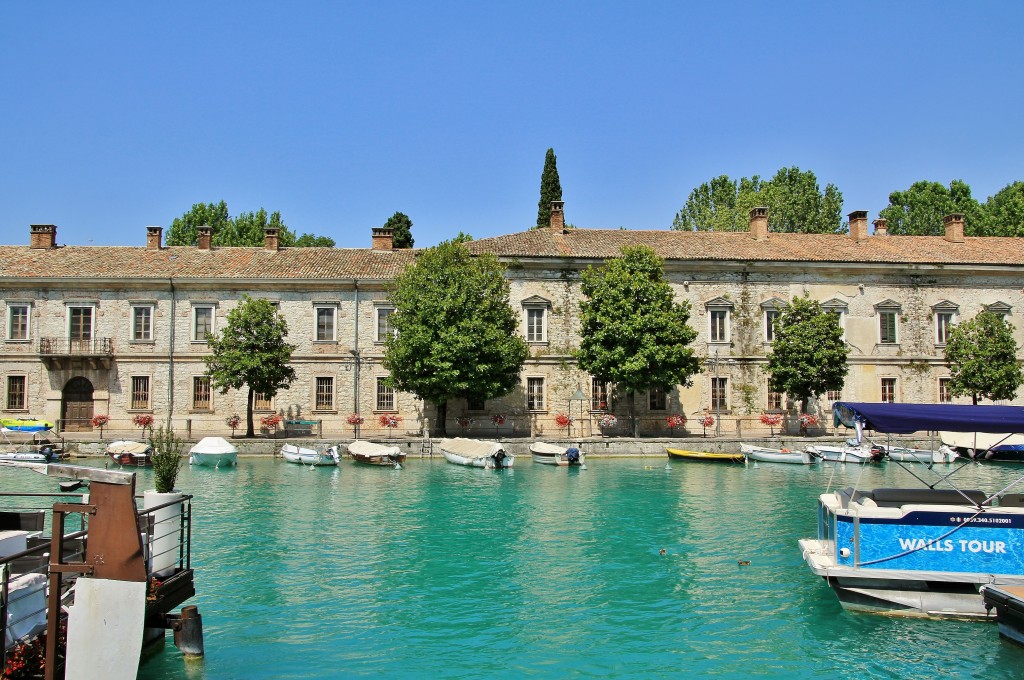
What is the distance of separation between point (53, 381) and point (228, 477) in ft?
54.9

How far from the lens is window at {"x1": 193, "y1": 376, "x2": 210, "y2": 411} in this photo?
132 ft

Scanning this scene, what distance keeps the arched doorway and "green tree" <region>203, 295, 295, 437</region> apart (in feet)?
23.7

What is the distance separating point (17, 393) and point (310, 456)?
58.1 ft

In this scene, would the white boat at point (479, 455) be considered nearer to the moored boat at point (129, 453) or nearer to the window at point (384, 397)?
the window at point (384, 397)

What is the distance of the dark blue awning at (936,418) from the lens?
13.9 m

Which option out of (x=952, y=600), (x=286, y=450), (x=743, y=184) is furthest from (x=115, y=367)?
(x=743, y=184)

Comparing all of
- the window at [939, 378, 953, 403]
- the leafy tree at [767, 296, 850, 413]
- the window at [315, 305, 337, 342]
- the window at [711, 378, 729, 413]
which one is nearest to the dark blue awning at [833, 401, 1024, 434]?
the leafy tree at [767, 296, 850, 413]

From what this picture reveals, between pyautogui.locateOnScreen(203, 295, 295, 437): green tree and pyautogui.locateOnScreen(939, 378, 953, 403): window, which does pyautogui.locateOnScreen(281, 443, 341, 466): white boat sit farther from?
pyautogui.locateOnScreen(939, 378, 953, 403): window

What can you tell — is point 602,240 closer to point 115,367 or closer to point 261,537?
point 115,367

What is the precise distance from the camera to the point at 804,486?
27.5m

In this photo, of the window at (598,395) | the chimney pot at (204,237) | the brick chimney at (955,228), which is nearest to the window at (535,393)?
→ the window at (598,395)

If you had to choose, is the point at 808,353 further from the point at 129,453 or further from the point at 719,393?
the point at 129,453

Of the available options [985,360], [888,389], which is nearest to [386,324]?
[888,389]

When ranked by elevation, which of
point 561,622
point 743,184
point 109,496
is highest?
point 743,184
